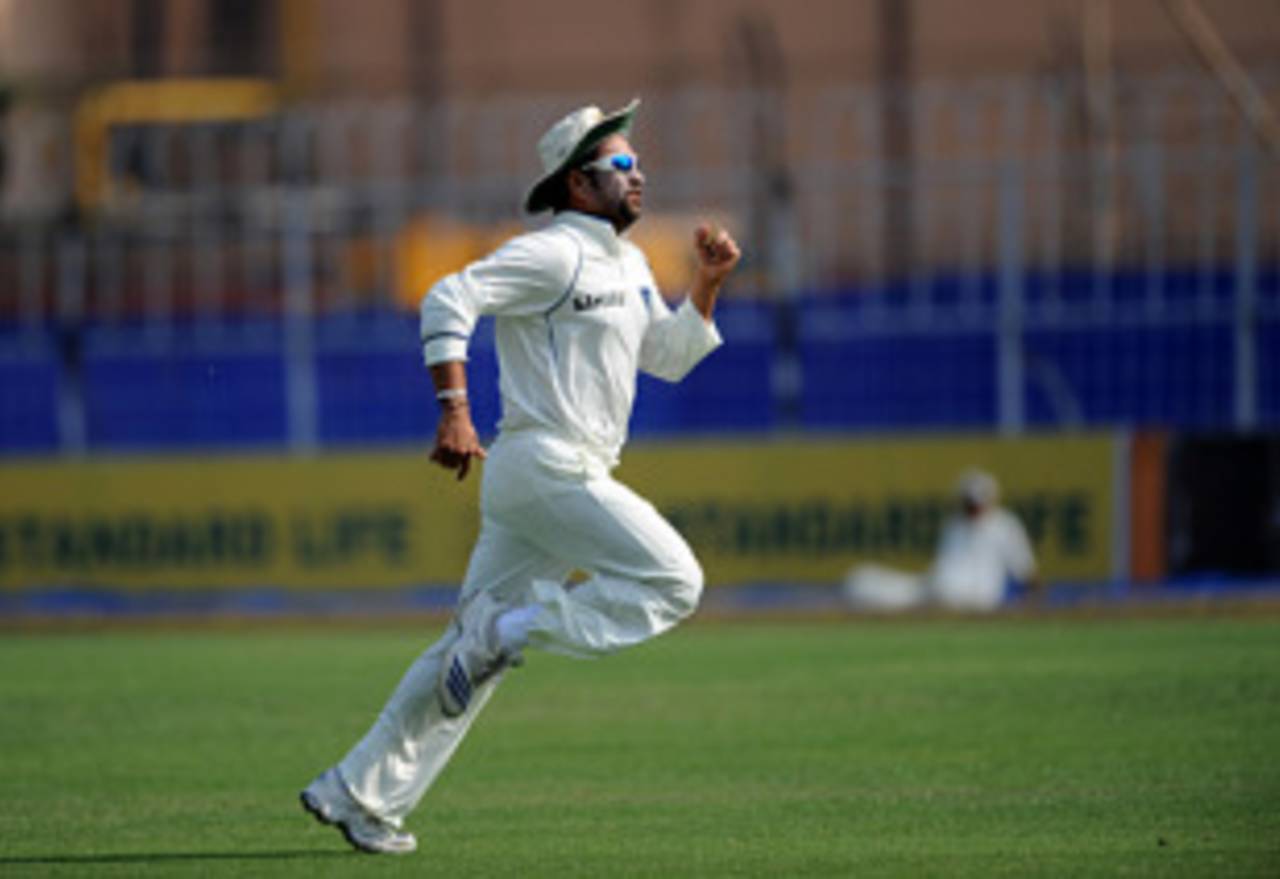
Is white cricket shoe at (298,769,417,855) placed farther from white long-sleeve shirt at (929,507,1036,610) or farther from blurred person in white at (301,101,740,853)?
white long-sleeve shirt at (929,507,1036,610)

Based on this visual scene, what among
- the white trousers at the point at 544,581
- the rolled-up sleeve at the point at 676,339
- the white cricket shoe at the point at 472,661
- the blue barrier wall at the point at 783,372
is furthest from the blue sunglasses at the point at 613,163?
the blue barrier wall at the point at 783,372

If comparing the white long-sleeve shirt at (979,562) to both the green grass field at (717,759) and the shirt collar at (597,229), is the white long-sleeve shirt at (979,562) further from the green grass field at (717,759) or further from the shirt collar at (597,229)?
the shirt collar at (597,229)

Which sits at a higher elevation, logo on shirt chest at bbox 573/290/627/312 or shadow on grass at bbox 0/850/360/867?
logo on shirt chest at bbox 573/290/627/312

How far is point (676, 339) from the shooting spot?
9.40 meters

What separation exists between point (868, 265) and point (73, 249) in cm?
769

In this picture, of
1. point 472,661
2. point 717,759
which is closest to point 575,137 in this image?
point 472,661

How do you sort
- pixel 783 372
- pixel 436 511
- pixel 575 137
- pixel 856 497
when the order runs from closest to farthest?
pixel 575 137
pixel 856 497
pixel 783 372
pixel 436 511

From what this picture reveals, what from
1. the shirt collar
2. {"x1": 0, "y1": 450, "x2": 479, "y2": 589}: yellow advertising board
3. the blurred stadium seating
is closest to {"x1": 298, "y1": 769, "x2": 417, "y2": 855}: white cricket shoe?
the shirt collar

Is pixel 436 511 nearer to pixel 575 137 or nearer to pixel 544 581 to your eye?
pixel 575 137

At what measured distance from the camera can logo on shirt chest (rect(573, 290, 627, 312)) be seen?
9039 mm

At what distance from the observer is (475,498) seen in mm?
23031

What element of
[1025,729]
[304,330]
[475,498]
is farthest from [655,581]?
[304,330]

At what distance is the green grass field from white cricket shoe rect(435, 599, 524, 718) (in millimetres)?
519

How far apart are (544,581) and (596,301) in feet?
3.06
